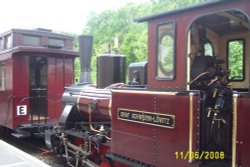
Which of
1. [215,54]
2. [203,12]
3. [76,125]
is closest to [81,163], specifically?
[76,125]

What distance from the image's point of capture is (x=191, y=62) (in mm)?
4469

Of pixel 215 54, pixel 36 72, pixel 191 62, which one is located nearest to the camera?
pixel 191 62

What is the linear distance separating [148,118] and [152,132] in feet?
0.63

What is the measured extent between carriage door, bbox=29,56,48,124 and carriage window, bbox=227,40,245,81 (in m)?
7.11

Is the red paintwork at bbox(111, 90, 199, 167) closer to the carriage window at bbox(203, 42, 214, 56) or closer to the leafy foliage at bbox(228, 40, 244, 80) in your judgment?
the carriage window at bbox(203, 42, 214, 56)

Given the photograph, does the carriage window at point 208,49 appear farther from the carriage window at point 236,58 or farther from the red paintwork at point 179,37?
the red paintwork at point 179,37

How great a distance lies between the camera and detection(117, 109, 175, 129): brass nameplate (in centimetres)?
440

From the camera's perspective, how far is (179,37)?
14.2 ft

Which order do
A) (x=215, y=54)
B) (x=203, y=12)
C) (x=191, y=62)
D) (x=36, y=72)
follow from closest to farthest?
1. (x=203, y=12)
2. (x=191, y=62)
3. (x=215, y=54)
4. (x=36, y=72)

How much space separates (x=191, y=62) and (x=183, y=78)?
292 mm

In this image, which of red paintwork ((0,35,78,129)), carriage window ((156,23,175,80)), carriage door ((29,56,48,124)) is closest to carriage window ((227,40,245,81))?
carriage window ((156,23,175,80))

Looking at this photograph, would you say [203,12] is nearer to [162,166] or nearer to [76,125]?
[162,166]
